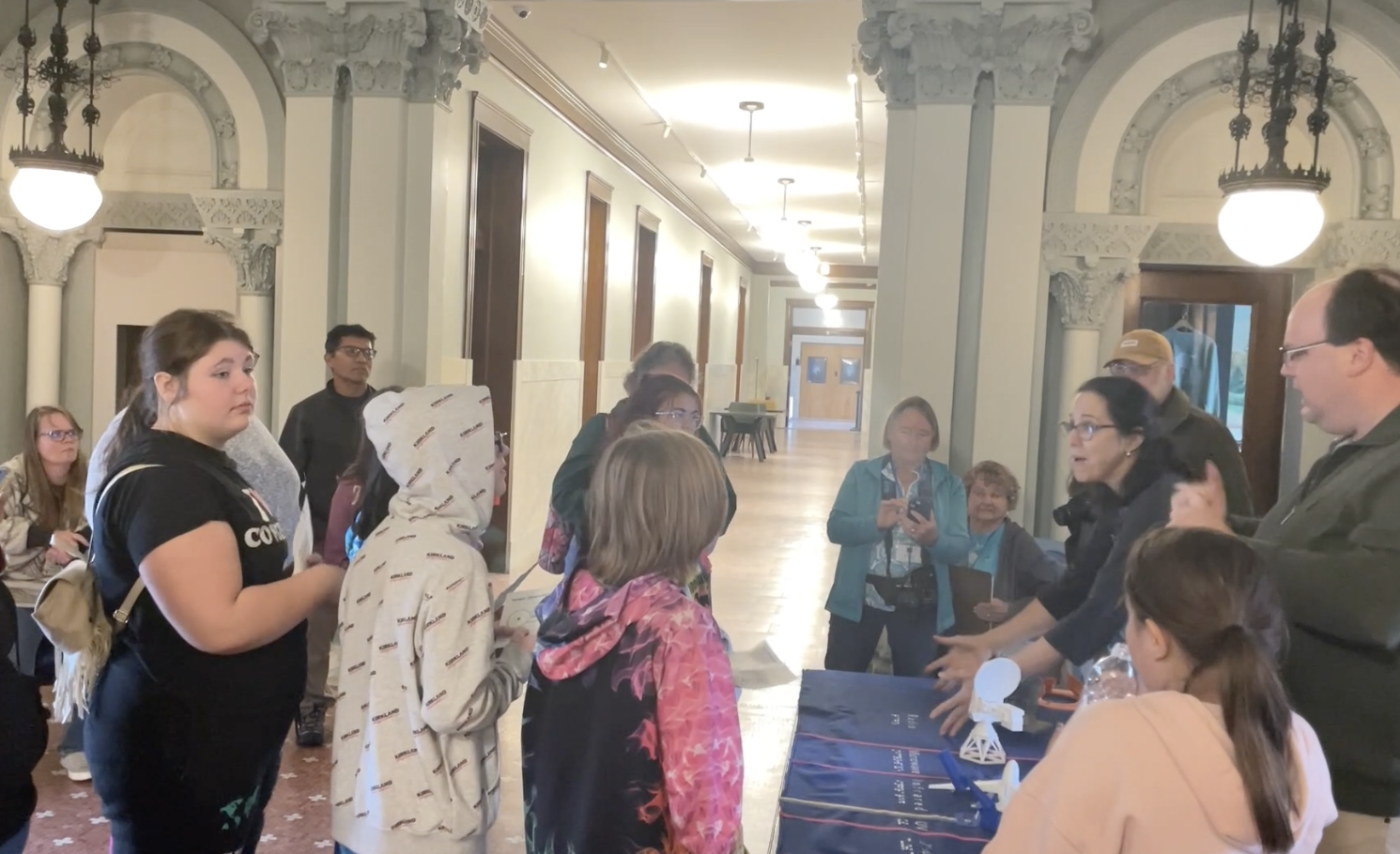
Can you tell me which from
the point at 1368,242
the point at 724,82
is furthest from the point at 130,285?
the point at 1368,242

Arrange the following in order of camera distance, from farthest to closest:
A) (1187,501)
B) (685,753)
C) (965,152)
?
(965,152), (1187,501), (685,753)

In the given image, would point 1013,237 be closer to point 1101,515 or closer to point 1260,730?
point 1101,515

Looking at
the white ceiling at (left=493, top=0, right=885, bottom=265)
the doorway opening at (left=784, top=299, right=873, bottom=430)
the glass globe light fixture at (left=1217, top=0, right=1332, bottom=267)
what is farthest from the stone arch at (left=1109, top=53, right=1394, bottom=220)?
the doorway opening at (left=784, top=299, right=873, bottom=430)

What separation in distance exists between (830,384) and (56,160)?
22375 millimetres

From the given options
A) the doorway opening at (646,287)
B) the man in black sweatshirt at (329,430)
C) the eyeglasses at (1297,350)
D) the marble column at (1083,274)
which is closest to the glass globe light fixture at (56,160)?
the man in black sweatshirt at (329,430)

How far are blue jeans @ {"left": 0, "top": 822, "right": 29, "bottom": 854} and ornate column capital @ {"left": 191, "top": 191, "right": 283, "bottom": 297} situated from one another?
340 cm

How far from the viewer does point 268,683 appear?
186 cm

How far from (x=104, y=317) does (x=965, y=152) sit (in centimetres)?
423

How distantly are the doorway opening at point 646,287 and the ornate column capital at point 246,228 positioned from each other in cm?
615

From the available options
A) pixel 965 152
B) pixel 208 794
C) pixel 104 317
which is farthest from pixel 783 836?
pixel 104 317

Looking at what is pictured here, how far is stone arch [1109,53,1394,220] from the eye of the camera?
4.07m

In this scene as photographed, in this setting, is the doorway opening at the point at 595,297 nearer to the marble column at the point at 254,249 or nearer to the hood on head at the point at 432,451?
the marble column at the point at 254,249

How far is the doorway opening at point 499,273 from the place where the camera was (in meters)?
6.72

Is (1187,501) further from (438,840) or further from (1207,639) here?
(438,840)
